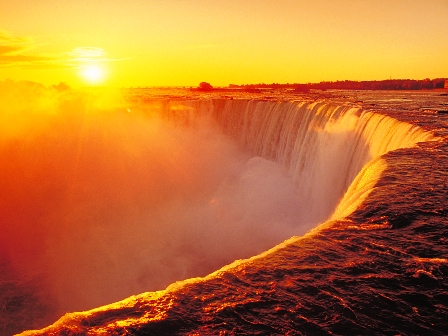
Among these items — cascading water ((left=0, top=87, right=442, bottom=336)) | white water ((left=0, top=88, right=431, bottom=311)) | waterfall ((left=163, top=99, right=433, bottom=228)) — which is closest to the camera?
waterfall ((left=163, top=99, right=433, bottom=228))

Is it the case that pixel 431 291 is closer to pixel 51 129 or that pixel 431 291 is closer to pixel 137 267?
pixel 137 267

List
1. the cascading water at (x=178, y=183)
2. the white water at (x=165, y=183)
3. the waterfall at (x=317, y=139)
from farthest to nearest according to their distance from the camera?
the white water at (x=165, y=183) → the cascading water at (x=178, y=183) → the waterfall at (x=317, y=139)

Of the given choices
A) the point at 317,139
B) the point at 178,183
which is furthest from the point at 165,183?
the point at 317,139

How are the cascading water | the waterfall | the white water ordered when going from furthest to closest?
1. the white water
2. the cascading water
3. the waterfall

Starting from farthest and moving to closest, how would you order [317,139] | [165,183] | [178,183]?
[165,183] < [178,183] < [317,139]

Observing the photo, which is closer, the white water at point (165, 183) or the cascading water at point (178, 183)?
the cascading water at point (178, 183)


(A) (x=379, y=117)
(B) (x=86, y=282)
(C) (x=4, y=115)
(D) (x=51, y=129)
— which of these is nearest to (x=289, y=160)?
(A) (x=379, y=117)

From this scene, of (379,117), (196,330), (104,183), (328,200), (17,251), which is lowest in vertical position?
(17,251)

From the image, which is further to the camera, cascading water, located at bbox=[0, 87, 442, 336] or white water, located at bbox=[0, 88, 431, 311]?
white water, located at bbox=[0, 88, 431, 311]

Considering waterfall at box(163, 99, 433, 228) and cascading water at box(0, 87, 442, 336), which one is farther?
cascading water at box(0, 87, 442, 336)

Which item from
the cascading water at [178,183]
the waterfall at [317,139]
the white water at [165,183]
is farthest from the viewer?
the white water at [165,183]

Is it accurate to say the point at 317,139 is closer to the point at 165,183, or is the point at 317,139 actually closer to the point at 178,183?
the point at 178,183
